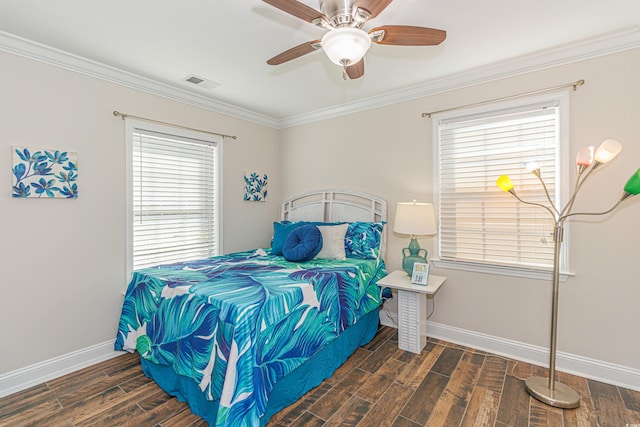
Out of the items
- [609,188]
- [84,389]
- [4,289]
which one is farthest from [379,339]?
[4,289]

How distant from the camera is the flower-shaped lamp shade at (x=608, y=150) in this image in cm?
190

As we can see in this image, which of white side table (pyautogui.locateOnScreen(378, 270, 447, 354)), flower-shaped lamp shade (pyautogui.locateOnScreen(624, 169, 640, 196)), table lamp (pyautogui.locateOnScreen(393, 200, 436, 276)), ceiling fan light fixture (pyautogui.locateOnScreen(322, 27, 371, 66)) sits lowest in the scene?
white side table (pyautogui.locateOnScreen(378, 270, 447, 354))

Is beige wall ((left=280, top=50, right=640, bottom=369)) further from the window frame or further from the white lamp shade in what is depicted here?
the window frame

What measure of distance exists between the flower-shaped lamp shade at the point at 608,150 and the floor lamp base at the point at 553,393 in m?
1.60

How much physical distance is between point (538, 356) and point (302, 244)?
227 cm

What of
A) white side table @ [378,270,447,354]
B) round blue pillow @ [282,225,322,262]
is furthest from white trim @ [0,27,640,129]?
white side table @ [378,270,447,354]

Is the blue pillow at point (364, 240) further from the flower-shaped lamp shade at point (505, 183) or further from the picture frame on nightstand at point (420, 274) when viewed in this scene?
the flower-shaped lamp shade at point (505, 183)

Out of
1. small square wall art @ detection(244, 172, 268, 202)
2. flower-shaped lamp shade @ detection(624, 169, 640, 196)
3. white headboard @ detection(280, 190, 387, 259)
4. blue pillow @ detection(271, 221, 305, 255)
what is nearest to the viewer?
flower-shaped lamp shade @ detection(624, 169, 640, 196)

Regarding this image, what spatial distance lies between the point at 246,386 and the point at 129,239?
1.98 meters

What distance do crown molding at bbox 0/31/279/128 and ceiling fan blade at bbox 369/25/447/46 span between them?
239 cm

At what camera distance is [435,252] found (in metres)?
3.12

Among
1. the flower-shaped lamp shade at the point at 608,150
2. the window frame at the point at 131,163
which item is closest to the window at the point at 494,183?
the flower-shaped lamp shade at the point at 608,150

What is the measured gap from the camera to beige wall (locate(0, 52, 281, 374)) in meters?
2.26

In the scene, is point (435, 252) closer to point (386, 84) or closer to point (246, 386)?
point (386, 84)
